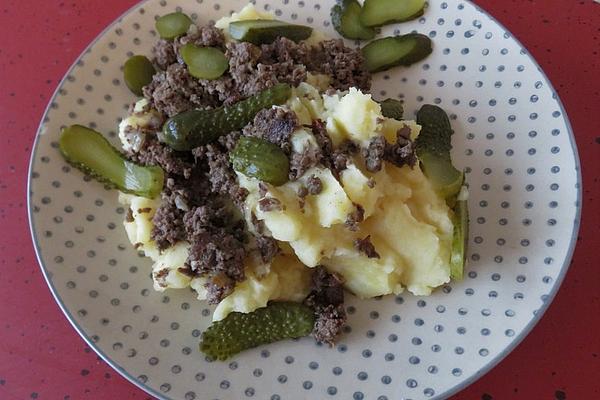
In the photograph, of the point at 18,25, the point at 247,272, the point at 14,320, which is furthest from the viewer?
the point at 18,25

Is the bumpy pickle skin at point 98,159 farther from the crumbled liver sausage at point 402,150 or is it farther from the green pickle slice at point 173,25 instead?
the crumbled liver sausage at point 402,150

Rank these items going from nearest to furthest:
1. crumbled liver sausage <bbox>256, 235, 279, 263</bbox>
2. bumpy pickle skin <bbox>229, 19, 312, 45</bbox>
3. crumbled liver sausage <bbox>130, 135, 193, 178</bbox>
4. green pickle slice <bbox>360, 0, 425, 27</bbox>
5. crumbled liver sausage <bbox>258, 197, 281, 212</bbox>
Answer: crumbled liver sausage <bbox>258, 197, 281, 212</bbox> < crumbled liver sausage <bbox>256, 235, 279, 263</bbox> < crumbled liver sausage <bbox>130, 135, 193, 178</bbox> < bumpy pickle skin <bbox>229, 19, 312, 45</bbox> < green pickle slice <bbox>360, 0, 425, 27</bbox>

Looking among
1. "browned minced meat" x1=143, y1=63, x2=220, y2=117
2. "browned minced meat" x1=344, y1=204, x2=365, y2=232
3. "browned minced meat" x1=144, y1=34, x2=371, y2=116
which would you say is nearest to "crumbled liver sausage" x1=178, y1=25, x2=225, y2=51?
"browned minced meat" x1=144, y1=34, x2=371, y2=116

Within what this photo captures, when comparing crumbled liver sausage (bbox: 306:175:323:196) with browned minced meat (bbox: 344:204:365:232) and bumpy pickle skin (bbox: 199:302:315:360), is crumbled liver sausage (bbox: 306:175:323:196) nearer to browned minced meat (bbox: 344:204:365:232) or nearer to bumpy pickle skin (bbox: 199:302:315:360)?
browned minced meat (bbox: 344:204:365:232)

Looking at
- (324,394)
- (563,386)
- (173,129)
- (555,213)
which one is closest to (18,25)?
(173,129)

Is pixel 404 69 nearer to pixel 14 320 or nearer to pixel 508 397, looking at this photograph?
pixel 508 397

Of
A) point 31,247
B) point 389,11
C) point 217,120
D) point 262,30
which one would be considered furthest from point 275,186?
point 31,247
